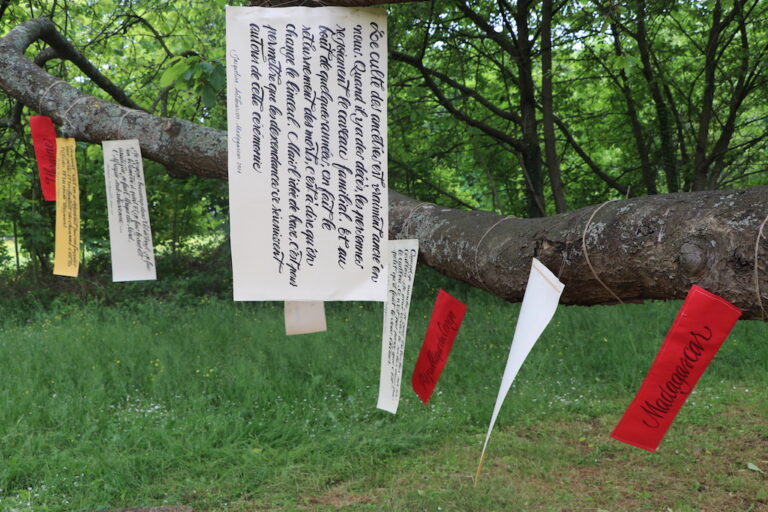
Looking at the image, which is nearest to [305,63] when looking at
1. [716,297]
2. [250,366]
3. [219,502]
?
[716,297]

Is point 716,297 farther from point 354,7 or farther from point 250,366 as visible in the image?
point 250,366

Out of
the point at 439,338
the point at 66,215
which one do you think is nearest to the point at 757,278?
the point at 439,338

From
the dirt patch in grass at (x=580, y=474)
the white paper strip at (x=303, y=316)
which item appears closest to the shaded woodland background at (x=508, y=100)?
the dirt patch in grass at (x=580, y=474)

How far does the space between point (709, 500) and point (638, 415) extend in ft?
6.57

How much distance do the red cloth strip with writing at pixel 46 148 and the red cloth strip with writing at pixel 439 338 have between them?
6.34ft

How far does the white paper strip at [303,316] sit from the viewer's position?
2.43 meters

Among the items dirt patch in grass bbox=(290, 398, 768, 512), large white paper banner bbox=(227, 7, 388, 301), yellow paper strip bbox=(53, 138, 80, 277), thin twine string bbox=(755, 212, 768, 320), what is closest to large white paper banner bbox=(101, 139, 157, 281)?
yellow paper strip bbox=(53, 138, 80, 277)

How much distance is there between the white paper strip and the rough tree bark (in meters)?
0.43

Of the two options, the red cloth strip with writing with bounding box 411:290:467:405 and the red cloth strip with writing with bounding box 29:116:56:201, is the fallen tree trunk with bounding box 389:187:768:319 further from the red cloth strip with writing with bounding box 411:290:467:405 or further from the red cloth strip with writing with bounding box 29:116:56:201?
the red cloth strip with writing with bounding box 29:116:56:201

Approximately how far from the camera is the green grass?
3.43 meters

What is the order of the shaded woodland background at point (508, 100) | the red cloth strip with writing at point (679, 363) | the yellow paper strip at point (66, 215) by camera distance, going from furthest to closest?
the shaded woodland background at point (508, 100) < the yellow paper strip at point (66, 215) < the red cloth strip with writing at point (679, 363)

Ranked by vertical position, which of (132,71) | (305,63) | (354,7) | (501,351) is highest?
(132,71)

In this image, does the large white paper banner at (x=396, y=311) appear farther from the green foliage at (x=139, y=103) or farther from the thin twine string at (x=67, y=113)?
the green foliage at (x=139, y=103)

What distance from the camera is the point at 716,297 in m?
1.42
